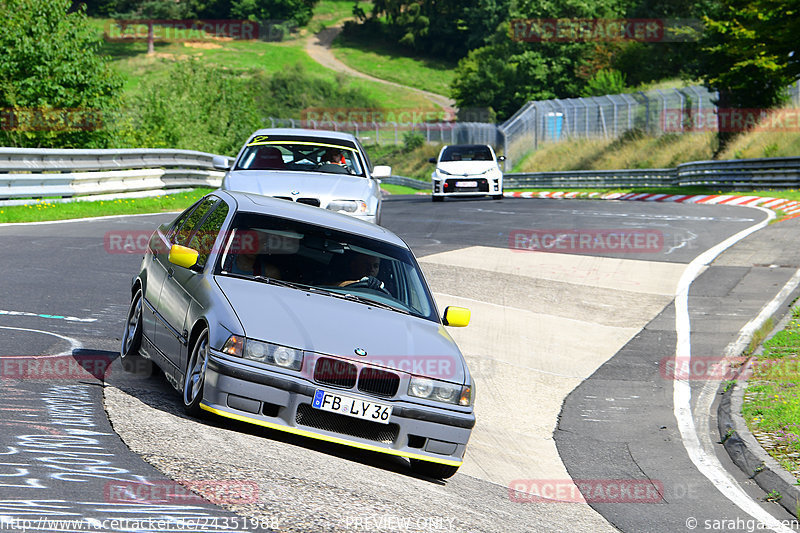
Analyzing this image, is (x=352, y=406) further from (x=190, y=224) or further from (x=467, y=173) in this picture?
(x=467, y=173)

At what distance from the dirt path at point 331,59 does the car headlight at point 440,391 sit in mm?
109766

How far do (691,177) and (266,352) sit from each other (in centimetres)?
3254

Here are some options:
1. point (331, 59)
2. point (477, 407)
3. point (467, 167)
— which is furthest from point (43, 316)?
point (331, 59)

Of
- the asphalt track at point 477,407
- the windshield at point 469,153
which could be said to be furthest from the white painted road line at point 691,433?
the windshield at point 469,153

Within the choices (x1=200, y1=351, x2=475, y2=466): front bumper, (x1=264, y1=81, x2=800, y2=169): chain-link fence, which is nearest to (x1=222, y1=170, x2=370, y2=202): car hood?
(x1=200, y1=351, x2=475, y2=466): front bumper

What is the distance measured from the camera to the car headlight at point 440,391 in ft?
21.2

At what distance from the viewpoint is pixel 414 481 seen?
21.2 ft

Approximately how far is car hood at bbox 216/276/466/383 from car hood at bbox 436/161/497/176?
913 inches

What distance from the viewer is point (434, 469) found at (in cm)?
669

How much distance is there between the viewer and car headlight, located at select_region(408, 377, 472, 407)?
254 inches

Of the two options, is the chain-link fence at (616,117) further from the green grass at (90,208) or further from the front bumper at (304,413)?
the front bumper at (304,413)

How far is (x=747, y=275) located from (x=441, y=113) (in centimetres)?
9678

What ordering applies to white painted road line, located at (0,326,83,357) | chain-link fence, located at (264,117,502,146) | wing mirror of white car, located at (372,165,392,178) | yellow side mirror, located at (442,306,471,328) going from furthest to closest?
chain-link fence, located at (264,117,502,146), wing mirror of white car, located at (372,165,392,178), white painted road line, located at (0,326,83,357), yellow side mirror, located at (442,306,471,328)

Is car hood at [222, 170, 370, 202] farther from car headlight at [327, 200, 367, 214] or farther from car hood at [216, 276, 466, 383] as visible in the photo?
car hood at [216, 276, 466, 383]
